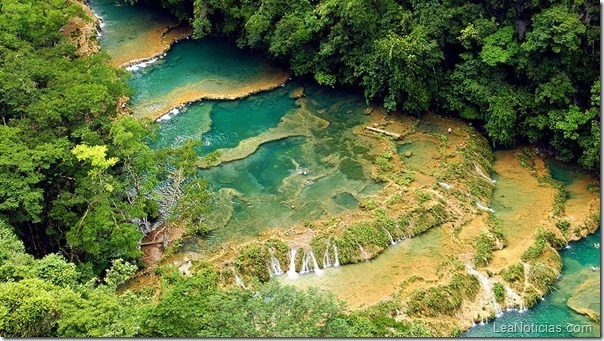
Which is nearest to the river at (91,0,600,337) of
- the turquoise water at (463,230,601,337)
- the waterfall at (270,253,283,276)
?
the turquoise water at (463,230,601,337)

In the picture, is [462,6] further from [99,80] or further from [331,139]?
[99,80]

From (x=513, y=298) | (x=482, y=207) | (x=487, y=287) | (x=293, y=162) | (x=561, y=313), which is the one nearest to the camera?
(x=561, y=313)

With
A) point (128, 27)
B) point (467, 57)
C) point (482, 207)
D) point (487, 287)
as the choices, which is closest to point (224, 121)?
point (128, 27)

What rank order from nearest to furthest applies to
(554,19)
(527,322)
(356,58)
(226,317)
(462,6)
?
1. (226,317)
2. (527,322)
3. (554,19)
4. (462,6)
5. (356,58)

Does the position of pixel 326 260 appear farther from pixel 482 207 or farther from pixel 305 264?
pixel 482 207

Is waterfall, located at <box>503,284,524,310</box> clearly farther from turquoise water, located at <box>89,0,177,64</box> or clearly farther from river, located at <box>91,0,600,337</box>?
turquoise water, located at <box>89,0,177,64</box>

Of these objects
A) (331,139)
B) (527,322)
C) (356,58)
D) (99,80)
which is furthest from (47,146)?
(527,322)

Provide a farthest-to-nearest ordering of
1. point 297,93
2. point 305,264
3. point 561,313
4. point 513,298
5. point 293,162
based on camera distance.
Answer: point 297,93 < point 293,162 < point 305,264 < point 513,298 < point 561,313
